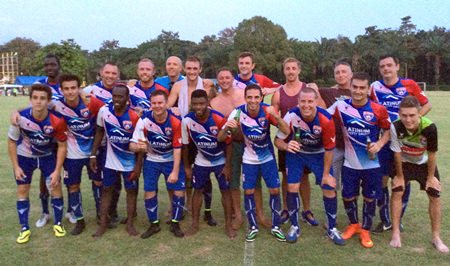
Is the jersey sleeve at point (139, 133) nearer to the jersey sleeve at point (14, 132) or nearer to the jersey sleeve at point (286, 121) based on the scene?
the jersey sleeve at point (14, 132)

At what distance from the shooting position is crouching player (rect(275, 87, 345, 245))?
4652 mm

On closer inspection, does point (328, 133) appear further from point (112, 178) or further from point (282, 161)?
point (112, 178)

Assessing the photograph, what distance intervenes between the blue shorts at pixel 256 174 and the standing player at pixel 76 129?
6.51 feet

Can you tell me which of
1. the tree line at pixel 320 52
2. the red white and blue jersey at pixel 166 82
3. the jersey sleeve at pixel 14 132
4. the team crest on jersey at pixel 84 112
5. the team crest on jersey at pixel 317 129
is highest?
the tree line at pixel 320 52

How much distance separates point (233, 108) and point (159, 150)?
1103mm

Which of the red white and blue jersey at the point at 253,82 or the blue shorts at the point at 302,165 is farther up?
the red white and blue jersey at the point at 253,82

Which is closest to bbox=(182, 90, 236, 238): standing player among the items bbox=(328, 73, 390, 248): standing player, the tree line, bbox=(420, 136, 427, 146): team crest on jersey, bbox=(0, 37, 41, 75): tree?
bbox=(328, 73, 390, 248): standing player

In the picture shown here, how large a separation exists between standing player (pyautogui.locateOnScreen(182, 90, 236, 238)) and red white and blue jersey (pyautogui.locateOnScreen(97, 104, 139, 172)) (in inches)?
25.4

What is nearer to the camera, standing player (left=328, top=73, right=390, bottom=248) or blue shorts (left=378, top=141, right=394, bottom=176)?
standing player (left=328, top=73, right=390, bottom=248)

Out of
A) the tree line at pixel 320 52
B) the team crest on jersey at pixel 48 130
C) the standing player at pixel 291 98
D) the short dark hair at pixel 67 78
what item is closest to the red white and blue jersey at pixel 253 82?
the standing player at pixel 291 98

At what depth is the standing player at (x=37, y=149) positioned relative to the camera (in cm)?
474

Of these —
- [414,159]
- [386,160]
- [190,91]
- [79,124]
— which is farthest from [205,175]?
[414,159]

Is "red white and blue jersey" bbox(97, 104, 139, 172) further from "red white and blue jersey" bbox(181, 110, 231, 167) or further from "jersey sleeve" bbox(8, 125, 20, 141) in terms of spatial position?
"jersey sleeve" bbox(8, 125, 20, 141)

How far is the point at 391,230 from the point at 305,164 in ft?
4.65
